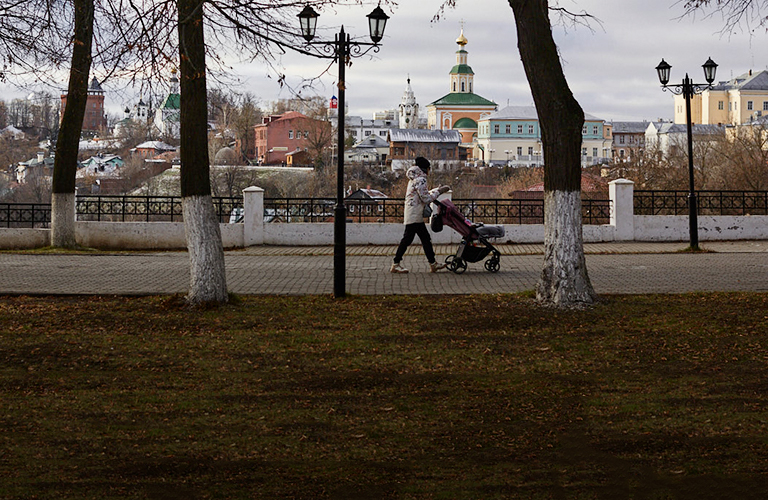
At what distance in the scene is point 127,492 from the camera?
4.70m

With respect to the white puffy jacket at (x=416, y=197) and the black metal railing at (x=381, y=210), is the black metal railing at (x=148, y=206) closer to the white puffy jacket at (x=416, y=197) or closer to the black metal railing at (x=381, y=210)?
the black metal railing at (x=381, y=210)

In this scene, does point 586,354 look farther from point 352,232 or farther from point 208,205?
point 352,232

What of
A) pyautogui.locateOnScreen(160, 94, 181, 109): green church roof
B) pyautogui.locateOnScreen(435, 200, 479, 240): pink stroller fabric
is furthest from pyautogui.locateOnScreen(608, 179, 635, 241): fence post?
pyautogui.locateOnScreen(160, 94, 181, 109): green church roof

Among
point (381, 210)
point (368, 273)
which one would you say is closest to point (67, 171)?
point (381, 210)

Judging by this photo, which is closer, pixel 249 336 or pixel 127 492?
pixel 127 492

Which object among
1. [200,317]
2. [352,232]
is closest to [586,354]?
[200,317]

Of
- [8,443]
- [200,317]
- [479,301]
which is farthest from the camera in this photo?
[479,301]

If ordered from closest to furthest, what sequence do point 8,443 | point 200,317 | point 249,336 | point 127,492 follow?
point 127,492 < point 8,443 < point 249,336 < point 200,317

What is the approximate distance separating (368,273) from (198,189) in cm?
506

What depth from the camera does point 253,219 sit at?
21438 mm

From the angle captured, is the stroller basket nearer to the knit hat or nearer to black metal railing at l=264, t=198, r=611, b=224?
the knit hat

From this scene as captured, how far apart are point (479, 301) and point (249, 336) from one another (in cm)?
316

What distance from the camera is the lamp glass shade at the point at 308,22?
10320 mm

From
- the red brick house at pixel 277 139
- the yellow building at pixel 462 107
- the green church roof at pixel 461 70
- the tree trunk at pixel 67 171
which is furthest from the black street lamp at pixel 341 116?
the green church roof at pixel 461 70
